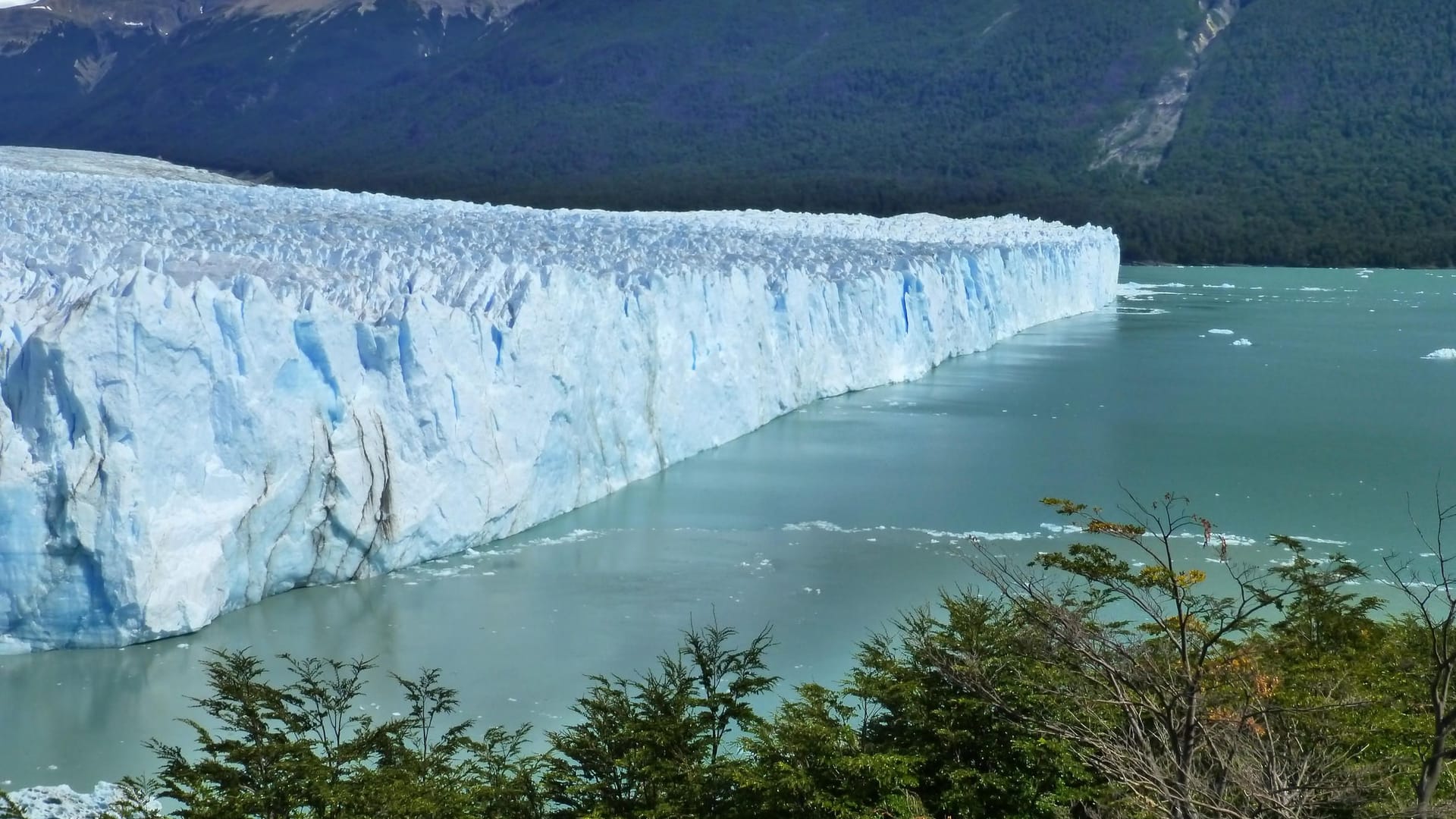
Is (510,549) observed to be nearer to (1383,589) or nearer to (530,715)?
(530,715)

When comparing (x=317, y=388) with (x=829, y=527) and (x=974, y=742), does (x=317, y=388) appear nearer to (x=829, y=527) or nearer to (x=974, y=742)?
(x=829, y=527)

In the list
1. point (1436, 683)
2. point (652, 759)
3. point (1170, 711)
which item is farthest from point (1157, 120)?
point (1170, 711)

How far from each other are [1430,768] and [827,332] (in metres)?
11.0

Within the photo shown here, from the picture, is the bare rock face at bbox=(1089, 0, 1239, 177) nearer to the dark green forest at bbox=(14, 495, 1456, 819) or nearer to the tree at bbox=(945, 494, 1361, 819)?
the dark green forest at bbox=(14, 495, 1456, 819)

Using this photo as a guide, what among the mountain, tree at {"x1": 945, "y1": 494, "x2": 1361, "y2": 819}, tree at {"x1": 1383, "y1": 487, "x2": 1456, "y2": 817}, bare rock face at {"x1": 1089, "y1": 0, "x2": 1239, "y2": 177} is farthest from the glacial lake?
bare rock face at {"x1": 1089, "y1": 0, "x2": 1239, "y2": 177}

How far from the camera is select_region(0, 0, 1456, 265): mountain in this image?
136ft

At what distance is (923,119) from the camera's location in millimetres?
52531

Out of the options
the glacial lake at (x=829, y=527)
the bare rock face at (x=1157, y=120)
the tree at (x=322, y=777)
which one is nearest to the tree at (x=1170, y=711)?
the glacial lake at (x=829, y=527)

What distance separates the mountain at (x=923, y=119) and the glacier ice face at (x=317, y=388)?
28735mm

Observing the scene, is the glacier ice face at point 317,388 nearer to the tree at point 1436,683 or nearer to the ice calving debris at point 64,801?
the ice calving debris at point 64,801

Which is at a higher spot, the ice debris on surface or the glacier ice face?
the glacier ice face

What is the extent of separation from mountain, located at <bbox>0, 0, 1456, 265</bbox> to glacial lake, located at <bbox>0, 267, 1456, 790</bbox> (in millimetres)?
25599

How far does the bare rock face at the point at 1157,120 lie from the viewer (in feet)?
158

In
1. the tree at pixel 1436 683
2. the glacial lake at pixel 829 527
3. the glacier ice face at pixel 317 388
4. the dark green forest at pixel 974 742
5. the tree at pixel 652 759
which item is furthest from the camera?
the glacier ice face at pixel 317 388
